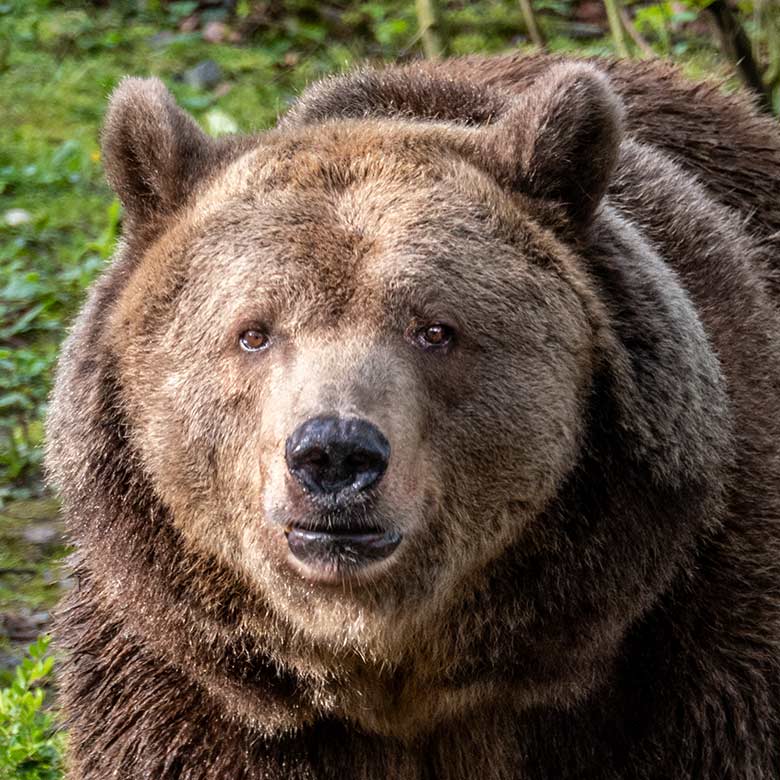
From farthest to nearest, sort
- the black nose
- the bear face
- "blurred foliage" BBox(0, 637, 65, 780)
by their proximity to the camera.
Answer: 1. "blurred foliage" BBox(0, 637, 65, 780)
2. the bear face
3. the black nose

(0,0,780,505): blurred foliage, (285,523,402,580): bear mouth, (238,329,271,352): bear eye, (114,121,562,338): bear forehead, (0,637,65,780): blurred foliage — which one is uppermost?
(114,121,562,338): bear forehead

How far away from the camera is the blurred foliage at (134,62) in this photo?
10.2m

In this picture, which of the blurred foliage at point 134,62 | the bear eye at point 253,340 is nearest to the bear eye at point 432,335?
the bear eye at point 253,340

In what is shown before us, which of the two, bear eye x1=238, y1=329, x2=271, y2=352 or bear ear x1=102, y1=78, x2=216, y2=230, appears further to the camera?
bear ear x1=102, y1=78, x2=216, y2=230

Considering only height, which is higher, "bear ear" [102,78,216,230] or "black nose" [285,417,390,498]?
"bear ear" [102,78,216,230]

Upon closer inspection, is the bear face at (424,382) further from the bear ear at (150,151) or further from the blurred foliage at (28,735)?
the blurred foliage at (28,735)

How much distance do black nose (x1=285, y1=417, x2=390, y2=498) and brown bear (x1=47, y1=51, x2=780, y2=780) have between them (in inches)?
4.3

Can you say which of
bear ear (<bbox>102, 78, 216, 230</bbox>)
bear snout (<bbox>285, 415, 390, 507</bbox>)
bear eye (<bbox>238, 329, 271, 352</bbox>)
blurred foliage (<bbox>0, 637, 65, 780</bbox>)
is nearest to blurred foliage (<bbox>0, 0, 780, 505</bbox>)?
blurred foliage (<bbox>0, 637, 65, 780</bbox>)

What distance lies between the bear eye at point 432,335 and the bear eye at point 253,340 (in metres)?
0.45

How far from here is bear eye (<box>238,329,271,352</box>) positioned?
4918mm

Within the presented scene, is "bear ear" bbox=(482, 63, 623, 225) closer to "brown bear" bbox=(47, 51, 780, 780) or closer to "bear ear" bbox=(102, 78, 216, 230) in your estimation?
"brown bear" bbox=(47, 51, 780, 780)

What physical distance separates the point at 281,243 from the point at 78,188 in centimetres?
681

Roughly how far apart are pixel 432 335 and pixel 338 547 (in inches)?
29.6

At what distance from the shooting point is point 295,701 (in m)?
5.23
